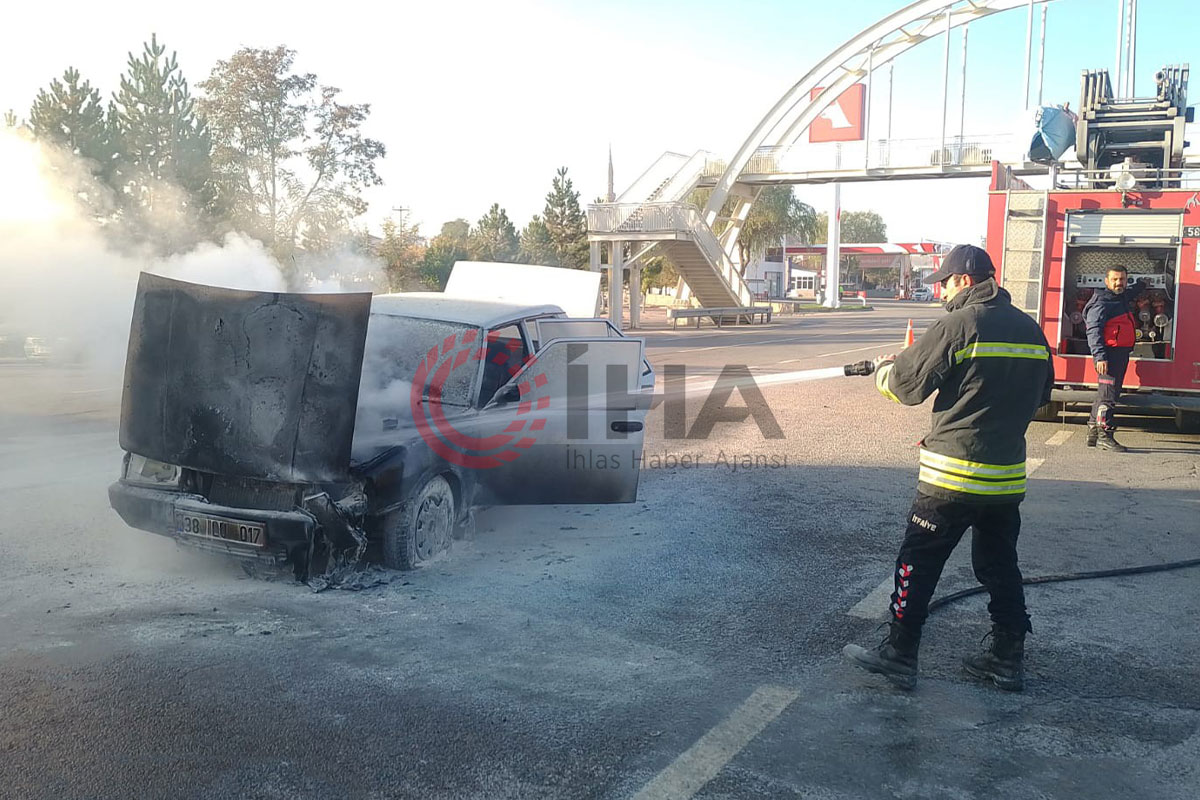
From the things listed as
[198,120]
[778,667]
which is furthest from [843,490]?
[198,120]

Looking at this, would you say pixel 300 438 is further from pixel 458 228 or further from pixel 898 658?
pixel 458 228

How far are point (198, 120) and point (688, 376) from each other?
59.0 feet

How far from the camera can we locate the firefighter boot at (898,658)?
3.95 metres

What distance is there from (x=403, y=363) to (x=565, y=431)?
45.8 inches

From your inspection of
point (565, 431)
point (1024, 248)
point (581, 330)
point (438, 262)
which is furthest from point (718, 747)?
point (438, 262)

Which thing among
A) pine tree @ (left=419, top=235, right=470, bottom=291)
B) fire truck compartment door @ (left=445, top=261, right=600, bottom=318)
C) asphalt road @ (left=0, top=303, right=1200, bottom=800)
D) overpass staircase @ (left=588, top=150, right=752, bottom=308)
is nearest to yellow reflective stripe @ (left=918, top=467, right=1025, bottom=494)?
asphalt road @ (left=0, top=303, right=1200, bottom=800)

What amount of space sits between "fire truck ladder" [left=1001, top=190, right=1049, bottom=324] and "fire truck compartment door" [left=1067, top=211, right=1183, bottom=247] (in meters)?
0.33

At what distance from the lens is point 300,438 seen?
15.5 ft

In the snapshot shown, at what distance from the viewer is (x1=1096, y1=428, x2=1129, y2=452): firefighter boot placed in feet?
31.6

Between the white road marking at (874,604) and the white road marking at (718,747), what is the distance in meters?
1.08

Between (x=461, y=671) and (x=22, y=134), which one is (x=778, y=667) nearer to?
(x=461, y=671)

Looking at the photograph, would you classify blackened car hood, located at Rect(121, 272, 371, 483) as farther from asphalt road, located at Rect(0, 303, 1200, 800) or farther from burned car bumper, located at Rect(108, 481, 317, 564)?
asphalt road, located at Rect(0, 303, 1200, 800)

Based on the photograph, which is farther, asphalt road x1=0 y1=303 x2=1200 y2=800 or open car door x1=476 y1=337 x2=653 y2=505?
open car door x1=476 y1=337 x2=653 y2=505

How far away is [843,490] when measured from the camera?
7.78 meters
